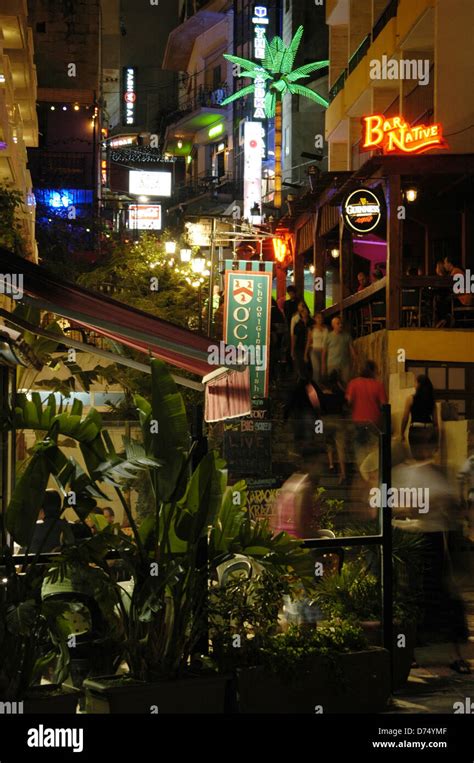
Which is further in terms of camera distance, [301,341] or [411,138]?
[411,138]

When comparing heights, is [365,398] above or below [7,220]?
below

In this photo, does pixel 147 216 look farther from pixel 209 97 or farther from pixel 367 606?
pixel 367 606

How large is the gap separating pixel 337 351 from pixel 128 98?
73.3 meters

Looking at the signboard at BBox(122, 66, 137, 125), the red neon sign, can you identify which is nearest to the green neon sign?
the signboard at BBox(122, 66, 137, 125)

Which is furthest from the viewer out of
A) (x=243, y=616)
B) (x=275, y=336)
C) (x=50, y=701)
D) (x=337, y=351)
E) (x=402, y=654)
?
(x=275, y=336)

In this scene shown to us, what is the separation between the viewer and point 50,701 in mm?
7070

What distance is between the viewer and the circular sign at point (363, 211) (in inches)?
906

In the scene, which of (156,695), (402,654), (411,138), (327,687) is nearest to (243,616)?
(327,687)

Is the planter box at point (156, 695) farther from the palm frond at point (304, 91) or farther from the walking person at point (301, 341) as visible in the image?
the palm frond at point (304, 91)

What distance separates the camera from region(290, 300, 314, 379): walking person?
1892 centimetres

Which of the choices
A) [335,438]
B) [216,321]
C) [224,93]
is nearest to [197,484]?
[335,438]

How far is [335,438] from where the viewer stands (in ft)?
32.2

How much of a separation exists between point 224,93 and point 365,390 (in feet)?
160

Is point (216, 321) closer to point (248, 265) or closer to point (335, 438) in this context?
point (248, 265)
